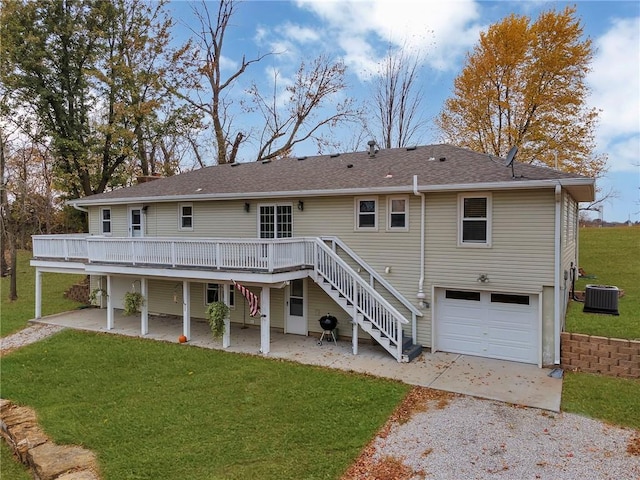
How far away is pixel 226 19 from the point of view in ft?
83.9

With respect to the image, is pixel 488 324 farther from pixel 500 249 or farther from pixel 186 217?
pixel 186 217

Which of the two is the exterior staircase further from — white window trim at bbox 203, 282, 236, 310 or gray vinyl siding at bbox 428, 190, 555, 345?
white window trim at bbox 203, 282, 236, 310

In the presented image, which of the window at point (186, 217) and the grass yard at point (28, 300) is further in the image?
the grass yard at point (28, 300)

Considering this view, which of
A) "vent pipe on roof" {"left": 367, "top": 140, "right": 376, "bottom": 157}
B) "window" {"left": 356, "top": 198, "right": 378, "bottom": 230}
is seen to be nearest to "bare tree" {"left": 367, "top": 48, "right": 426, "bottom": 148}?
"vent pipe on roof" {"left": 367, "top": 140, "right": 376, "bottom": 157}

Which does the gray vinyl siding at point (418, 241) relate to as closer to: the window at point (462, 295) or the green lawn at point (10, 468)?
the window at point (462, 295)

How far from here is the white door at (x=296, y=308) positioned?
1254 centimetres

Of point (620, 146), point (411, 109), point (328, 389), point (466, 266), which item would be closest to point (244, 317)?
point (328, 389)

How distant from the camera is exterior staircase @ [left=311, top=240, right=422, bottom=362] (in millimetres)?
10055

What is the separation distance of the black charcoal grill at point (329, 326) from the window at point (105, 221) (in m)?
10.2

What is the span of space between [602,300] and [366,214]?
23.0ft

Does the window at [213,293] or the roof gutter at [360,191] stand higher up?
the roof gutter at [360,191]

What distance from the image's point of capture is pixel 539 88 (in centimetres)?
1966

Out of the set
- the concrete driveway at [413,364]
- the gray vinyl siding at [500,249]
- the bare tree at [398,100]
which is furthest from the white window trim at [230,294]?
the bare tree at [398,100]

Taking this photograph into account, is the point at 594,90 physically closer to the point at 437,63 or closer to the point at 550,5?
the point at 550,5
